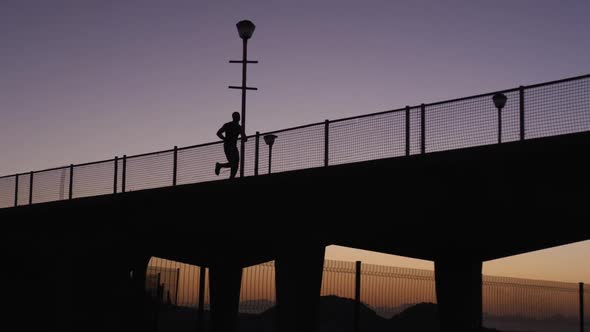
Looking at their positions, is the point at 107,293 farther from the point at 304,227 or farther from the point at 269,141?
the point at 269,141

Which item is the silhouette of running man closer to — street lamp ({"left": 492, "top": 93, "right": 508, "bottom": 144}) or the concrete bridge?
the concrete bridge

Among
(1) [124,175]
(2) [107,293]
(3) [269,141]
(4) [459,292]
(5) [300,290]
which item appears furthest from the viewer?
(2) [107,293]

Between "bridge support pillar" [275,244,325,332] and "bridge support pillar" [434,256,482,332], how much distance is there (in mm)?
9092

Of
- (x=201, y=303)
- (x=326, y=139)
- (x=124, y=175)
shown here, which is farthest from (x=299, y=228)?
(x=124, y=175)

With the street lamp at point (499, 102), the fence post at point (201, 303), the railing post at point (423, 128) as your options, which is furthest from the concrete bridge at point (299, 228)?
the fence post at point (201, 303)

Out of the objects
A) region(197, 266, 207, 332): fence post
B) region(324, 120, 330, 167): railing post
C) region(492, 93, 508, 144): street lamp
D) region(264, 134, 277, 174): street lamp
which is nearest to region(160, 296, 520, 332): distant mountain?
region(197, 266, 207, 332): fence post

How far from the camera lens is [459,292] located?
1179 inches

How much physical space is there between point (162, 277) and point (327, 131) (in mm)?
12852

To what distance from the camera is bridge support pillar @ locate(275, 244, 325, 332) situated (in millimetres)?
22109

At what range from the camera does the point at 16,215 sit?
33.9 m

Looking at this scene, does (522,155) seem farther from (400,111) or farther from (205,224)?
(205,224)

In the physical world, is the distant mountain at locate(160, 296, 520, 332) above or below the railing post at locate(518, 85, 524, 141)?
below

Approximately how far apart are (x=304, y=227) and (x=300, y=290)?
1.78m

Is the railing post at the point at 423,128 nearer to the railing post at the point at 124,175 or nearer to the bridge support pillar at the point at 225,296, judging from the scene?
the railing post at the point at 124,175
